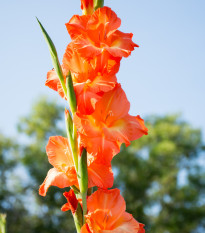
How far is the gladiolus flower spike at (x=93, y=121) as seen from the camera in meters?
1.06

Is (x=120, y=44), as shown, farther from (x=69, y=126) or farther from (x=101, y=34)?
(x=69, y=126)

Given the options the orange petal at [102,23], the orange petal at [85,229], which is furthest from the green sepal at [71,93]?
the orange petal at [85,229]

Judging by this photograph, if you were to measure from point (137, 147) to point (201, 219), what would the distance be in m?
6.31

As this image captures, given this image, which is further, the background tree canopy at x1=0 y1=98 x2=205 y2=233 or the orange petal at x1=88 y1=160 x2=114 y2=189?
the background tree canopy at x1=0 y1=98 x2=205 y2=233

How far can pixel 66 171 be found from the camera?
1.12 meters

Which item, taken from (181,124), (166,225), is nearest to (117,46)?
(166,225)

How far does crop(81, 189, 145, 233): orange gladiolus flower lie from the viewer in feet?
3.40

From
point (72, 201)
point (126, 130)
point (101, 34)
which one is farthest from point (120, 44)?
point (72, 201)

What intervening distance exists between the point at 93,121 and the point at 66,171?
19 centimetres

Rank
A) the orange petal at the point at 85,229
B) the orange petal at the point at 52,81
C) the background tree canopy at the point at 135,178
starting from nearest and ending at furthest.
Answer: the orange petal at the point at 85,229, the orange petal at the point at 52,81, the background tree canopy at the point at 135,178

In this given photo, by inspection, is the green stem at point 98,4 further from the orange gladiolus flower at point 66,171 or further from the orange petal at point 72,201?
the orange petal at point 72,201

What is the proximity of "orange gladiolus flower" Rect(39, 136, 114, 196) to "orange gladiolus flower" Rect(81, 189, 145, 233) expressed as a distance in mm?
37

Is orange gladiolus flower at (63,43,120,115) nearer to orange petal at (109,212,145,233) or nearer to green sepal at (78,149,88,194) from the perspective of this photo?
green sepal at (78,149,88,194)

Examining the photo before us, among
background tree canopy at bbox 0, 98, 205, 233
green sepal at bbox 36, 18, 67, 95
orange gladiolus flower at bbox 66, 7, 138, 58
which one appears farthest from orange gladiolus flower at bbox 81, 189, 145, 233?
background tree canopy at bbox 0, 98, 205, 233
